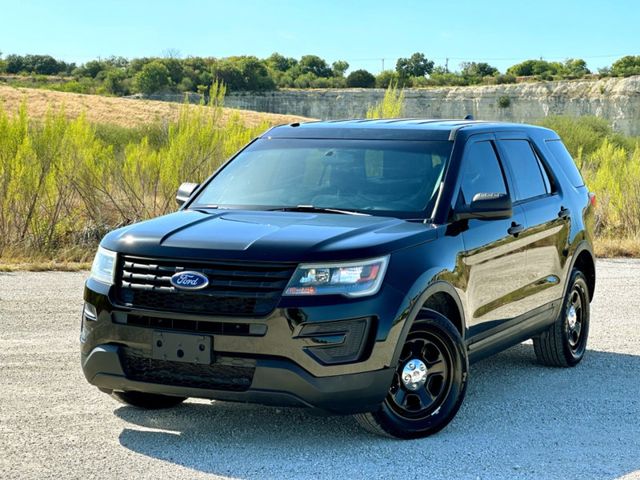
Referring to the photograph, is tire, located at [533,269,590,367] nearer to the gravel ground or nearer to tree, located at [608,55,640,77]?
the gravel ground

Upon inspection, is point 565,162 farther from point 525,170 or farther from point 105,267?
point 105,267

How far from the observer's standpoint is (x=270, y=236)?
5.43 m

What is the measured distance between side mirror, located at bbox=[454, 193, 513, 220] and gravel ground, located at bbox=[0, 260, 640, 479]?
123cm

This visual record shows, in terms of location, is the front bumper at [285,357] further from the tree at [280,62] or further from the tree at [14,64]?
the tree at [280,62]

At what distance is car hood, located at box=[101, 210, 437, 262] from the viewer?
17.2 ft

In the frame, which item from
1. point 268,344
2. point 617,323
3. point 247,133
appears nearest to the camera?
point 268,344

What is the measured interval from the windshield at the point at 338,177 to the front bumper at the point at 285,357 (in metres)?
1.11

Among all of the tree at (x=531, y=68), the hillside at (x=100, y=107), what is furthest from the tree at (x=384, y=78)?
the hillside at (x=100, y=107)

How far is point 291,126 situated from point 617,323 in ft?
15.0

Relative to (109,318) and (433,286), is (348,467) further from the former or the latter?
(109,318)

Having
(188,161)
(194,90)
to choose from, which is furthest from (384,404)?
(194,90)

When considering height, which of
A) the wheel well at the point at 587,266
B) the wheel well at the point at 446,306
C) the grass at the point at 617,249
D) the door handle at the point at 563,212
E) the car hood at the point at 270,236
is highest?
the car hood at the point at 270,236

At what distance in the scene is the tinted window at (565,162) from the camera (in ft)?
27.0

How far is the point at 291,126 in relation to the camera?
7270mm
